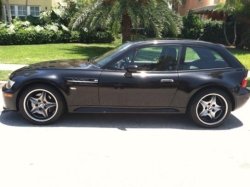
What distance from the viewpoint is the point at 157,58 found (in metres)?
4.41

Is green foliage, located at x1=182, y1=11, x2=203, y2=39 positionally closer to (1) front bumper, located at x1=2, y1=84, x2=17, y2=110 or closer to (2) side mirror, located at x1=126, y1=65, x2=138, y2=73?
(2) side mirror, located at x1=126, y1=65, x2=138, y2=73

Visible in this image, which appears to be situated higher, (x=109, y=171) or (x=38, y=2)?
(x=38, y=2)

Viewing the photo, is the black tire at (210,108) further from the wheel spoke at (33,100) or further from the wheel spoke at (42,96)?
the wheel spoke at (33,100)

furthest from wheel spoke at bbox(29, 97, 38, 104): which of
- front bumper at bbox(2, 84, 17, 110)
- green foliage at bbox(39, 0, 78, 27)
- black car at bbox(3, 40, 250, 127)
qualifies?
green foliage at bbox(39, 0, 78, 27)

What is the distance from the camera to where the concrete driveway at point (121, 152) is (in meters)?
2.87

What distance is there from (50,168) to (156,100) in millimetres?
2058

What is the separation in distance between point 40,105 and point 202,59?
2891mm

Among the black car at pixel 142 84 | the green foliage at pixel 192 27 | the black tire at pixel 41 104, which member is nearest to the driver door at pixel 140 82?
the black car at pixel 142 84

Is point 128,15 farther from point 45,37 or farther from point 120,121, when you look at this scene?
point 120,121

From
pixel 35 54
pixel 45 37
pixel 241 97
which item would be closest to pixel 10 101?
pixel 241 97

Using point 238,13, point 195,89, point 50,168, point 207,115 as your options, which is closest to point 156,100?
point 195,89

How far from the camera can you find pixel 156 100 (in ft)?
14.1

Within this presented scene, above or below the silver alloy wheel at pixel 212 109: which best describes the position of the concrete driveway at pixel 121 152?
below

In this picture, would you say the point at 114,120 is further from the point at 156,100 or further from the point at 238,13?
the point at 238,13
